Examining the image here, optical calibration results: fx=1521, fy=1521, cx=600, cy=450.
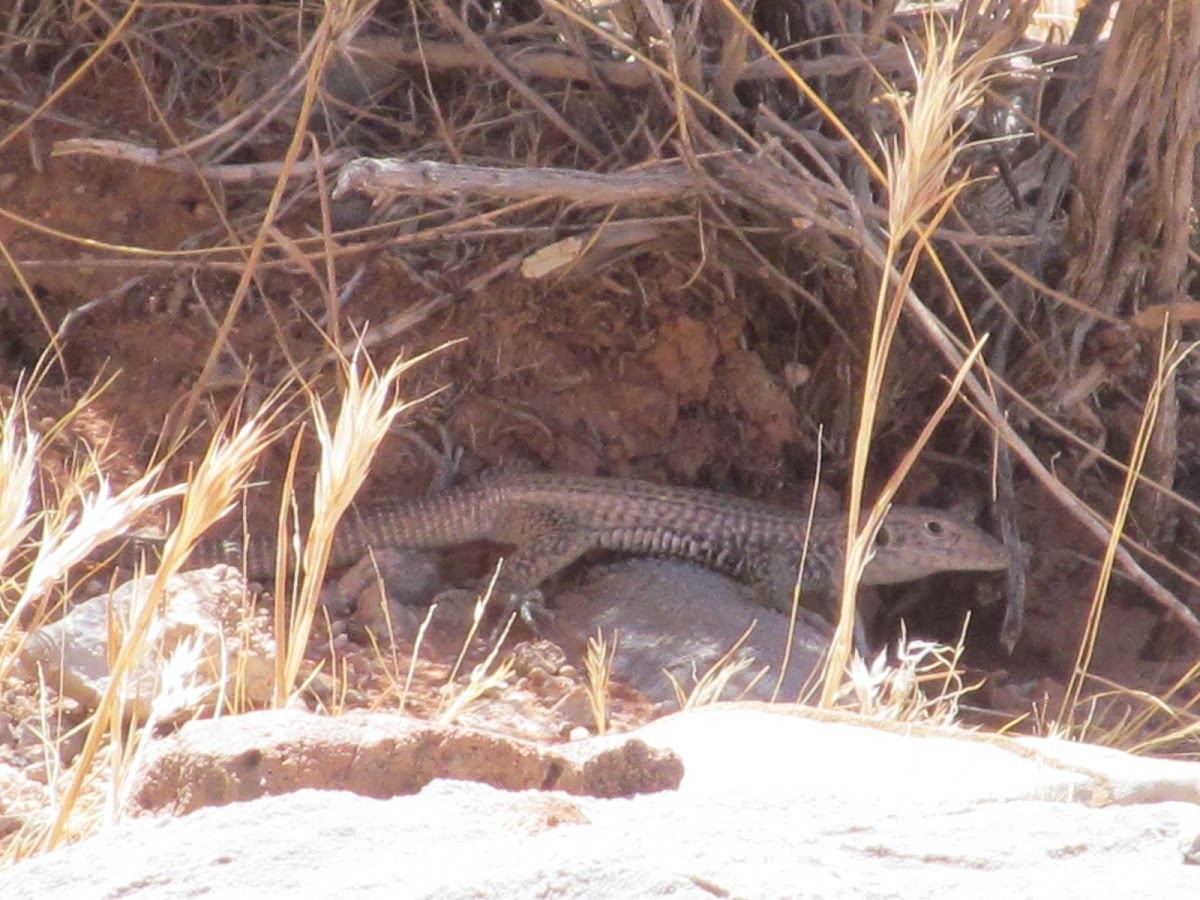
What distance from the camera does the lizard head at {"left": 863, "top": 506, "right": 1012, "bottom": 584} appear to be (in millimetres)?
5555

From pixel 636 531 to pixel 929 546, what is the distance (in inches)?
44.1

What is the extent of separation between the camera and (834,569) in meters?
5.80

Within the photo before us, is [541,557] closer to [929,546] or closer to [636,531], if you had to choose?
[636,531]

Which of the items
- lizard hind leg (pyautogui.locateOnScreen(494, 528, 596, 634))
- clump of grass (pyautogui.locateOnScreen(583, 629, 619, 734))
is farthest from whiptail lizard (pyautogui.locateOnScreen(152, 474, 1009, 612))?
clump of grass (pyautogui.locateOnScreen(583, 629, 619, 734))

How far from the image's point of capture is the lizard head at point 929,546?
18.2ft

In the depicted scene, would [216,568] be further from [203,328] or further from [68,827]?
[68,827]

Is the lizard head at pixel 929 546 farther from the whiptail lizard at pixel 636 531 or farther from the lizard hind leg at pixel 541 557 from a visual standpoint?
the lizard hind leg at pixel 541 557

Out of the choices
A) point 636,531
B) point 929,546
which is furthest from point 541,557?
point 929,546

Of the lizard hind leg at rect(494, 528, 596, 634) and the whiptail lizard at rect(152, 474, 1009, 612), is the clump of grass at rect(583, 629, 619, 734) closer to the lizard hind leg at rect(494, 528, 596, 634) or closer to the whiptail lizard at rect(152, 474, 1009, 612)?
the lizard hind leg at rect(494, 528, 596, 634)

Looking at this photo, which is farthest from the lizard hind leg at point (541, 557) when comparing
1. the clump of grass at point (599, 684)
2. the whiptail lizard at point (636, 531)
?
the clump of grass at point (599, 684)

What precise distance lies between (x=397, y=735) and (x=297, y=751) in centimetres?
15

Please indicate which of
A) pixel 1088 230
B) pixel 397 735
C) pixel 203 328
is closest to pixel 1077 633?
pixel 1088 230

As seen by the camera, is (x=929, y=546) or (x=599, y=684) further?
(x=929, y=546)

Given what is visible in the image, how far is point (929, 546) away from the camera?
568 cm
